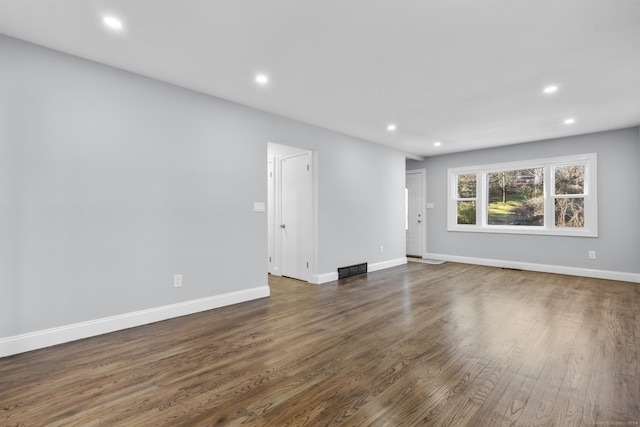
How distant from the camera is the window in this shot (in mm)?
5406

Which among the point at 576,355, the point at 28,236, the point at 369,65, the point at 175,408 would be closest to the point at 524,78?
the point at 369,65

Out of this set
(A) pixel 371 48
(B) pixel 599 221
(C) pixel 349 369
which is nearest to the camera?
(C) pixel 349 369

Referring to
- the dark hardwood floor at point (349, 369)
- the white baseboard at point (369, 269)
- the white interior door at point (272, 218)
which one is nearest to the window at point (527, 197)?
the white baseboard at point (369, 269)

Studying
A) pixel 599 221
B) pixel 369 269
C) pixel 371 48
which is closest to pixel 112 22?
pixel 371 48

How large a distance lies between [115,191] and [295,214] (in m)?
2.76

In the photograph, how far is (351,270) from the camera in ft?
17.7

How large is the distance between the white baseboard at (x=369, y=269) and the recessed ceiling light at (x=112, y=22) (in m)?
3.78

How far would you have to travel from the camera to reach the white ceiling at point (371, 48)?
81.6 inches

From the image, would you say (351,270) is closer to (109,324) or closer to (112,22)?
(109,324)

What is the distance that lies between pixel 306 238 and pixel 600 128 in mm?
5057

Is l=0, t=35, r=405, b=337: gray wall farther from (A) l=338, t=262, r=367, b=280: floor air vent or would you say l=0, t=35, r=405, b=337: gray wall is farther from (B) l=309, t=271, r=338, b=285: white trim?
(A) l=338, t=262, r=367, b=280: floor air vent

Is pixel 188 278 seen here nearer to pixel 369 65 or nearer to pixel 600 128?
pixel 369 65

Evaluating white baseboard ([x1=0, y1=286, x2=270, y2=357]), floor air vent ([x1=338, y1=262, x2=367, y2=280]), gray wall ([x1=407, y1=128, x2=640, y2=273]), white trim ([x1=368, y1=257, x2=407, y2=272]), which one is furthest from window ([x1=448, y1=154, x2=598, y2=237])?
white baseboard ([x1=0, y1=286, x2=270, y2=357])

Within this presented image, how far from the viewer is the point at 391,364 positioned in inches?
88.7
